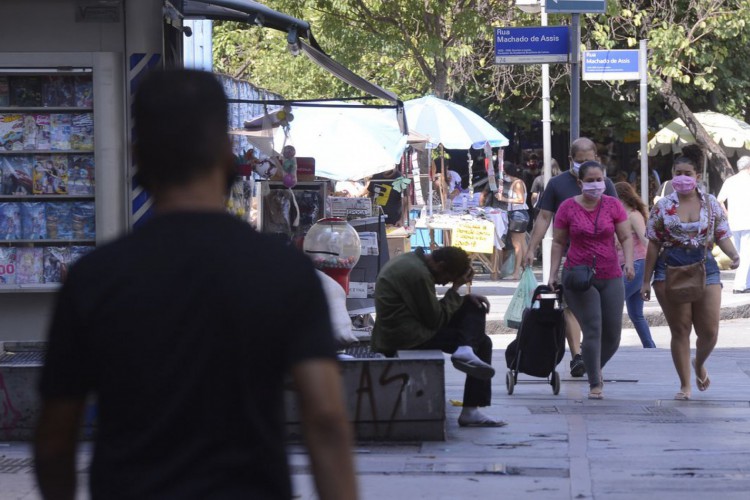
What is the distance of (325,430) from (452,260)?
5457 mm

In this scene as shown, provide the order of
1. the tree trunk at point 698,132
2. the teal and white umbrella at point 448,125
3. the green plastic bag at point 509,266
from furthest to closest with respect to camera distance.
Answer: the tree trunk at point 698,132 < the green plastic bag at point 509,266 < the teal and white umbrella at point 448,125

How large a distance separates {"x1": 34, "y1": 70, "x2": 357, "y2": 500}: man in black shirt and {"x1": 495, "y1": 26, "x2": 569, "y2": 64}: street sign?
997 cm

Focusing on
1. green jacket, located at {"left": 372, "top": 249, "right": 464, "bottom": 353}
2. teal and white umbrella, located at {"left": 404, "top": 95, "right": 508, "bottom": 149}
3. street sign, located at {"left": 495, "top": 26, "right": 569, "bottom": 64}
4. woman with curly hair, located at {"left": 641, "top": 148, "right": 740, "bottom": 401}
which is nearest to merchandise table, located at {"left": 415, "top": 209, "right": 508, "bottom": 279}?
teal and white umbrella, located at {"left": 404, "top": 95, "right": 508, "bottom": 149}

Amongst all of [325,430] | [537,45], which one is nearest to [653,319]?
[537,45]

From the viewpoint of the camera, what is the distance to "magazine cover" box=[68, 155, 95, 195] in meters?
9.47

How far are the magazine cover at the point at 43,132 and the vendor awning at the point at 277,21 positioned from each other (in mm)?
1303

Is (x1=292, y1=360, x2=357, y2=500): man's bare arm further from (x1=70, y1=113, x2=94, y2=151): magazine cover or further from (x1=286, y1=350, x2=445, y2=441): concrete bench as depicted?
(x1=70, y1=113, x2=94, y2=151): magazine cover

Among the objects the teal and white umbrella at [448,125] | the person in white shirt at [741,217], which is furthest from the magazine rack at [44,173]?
the person in white shirt at [741,217]

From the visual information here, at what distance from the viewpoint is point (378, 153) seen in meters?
14.9

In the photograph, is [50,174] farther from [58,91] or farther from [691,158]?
[691,158]

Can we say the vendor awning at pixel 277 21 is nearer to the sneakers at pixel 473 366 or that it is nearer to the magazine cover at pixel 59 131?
the magazine cover at pixel 59 131

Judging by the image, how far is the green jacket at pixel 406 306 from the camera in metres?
7.70

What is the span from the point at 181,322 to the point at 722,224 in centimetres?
719

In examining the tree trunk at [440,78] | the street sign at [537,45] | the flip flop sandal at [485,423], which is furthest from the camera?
the tree trunk at [440,78]
